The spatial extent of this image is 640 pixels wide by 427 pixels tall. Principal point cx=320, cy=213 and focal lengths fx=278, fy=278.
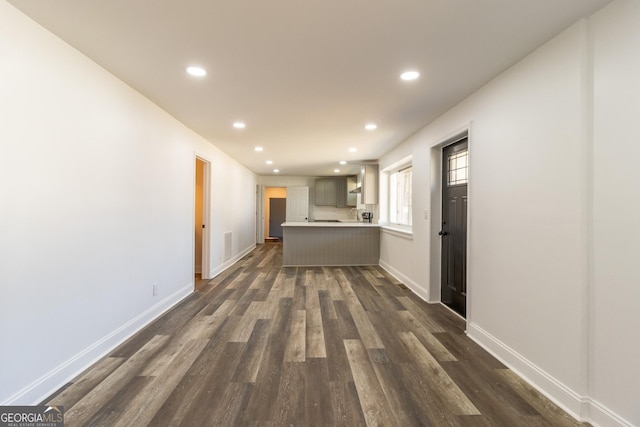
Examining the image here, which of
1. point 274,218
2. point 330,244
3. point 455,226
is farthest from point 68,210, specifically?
point 274,218

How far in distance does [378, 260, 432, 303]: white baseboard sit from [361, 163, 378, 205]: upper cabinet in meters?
1.42

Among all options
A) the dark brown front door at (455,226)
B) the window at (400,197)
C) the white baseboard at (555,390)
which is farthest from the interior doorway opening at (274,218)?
the white baseboard at (555,390)

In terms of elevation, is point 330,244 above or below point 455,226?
below

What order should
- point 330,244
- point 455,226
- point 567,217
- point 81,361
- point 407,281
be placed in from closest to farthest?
point 567,217, point 81,361, point 455,226, point 407,281, point 330,244

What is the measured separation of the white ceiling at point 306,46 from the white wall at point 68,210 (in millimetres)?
263

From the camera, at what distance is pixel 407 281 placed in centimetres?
433

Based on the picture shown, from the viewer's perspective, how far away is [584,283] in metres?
1.58

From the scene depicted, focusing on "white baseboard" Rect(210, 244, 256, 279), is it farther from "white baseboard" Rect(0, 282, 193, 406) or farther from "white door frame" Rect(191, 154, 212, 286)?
"white baseboard" Rect(0, 282, 193, 406)

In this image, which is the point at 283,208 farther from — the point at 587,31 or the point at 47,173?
the point at 587,31

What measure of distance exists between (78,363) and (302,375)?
1.60 meters

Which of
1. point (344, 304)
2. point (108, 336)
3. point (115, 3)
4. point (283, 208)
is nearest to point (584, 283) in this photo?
point (344, 304)

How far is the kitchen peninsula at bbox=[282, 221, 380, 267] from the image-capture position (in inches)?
229

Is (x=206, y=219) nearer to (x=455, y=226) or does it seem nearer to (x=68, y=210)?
(x=68, y=210)

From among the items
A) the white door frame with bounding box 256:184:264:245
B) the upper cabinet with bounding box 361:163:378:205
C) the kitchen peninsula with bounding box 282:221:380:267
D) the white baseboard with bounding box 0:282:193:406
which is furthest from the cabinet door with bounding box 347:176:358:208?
the white baseboard with bounding box 0:282:193:406
